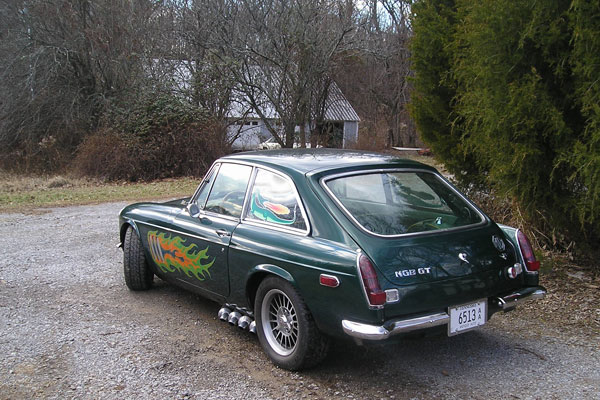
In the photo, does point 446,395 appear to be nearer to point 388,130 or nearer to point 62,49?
point 62,49

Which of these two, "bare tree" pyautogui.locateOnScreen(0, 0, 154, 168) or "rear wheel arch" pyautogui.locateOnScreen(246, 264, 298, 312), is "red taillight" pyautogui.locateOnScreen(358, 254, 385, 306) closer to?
"rear wheel arch" pyautogui.locateOnScreen(246, 264, 298, 312)

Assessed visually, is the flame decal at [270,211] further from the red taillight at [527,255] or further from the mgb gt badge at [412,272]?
the red taillight at [527,255]

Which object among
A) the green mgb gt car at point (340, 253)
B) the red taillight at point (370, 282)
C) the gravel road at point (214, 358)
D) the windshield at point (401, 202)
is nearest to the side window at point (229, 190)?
the green mgb gt car at point (340, 253)

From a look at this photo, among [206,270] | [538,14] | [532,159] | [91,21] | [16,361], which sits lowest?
[16,361]

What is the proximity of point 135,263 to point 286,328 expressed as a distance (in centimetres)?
236

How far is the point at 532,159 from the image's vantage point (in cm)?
574

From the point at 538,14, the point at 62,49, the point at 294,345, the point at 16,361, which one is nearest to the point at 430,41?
the point at 538,14

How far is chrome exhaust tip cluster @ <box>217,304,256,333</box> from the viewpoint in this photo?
435cm

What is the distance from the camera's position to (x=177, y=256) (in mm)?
5078

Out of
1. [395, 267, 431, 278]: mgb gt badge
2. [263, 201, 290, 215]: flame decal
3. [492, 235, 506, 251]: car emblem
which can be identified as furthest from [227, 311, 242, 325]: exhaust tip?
[492, 235, 506, 251]: car emblem

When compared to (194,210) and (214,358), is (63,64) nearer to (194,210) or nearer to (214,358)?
(194,210)

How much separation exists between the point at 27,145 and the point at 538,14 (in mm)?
19135

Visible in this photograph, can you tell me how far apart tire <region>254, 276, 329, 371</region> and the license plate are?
0.84 m

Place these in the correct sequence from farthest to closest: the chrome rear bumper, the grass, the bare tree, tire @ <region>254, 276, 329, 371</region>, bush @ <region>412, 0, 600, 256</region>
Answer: the bare tree, the grass, bush @ <region>412, 0, 600, 256</region>, tire @ <region>254, 276, 329, 371</region>, the chrome rear bumper
